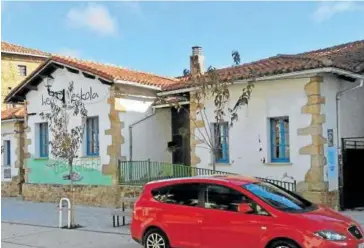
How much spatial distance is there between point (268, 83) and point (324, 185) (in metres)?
3.36

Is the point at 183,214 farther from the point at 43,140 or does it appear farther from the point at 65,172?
the point at 43,140

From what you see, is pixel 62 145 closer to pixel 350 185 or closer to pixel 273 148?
pixel 273 148

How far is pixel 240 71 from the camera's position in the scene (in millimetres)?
15633

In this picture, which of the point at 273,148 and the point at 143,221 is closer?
the point at 143,221

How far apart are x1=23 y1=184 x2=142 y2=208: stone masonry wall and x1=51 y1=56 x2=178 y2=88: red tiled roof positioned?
3857 millimetres

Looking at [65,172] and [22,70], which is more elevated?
[22,70]

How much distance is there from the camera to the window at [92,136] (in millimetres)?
18562

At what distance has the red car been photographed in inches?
289

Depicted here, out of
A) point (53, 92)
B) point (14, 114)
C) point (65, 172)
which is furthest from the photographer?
point (14, 114)

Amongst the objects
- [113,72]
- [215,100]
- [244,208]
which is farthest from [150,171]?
[244,208]

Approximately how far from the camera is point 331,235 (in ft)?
23.7

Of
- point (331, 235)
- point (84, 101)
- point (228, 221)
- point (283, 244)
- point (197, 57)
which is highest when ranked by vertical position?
point (197, 57)

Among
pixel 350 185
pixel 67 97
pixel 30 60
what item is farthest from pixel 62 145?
pixel 30 60

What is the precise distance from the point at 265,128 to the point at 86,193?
24.5ft
